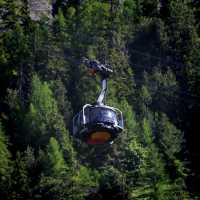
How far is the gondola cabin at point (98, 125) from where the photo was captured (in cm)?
2347

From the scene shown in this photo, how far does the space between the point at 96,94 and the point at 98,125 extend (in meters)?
48.5

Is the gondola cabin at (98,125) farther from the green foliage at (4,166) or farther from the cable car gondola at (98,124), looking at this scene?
the green foliage at (4,166)

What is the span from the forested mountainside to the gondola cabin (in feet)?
111

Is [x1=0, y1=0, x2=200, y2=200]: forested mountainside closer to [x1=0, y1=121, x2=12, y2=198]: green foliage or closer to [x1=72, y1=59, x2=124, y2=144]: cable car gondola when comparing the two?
[x1=0, y1=121, x2=12, y2=198]: green foliage

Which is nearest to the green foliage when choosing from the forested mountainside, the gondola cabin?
the forested mountainside

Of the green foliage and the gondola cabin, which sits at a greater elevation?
the green foliage

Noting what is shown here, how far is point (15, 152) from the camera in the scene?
68125 millimetres

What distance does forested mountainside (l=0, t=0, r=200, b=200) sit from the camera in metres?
62.1

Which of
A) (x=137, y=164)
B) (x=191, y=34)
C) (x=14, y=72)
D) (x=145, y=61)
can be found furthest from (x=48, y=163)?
(x=191, y=34)

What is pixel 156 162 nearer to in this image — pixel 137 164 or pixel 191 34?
pixel 137 164

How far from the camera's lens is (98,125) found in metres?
23.5

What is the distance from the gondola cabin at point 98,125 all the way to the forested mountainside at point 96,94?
34.0 metres

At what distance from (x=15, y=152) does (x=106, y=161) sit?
867 cm

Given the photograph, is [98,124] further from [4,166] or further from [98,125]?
[4,166]
